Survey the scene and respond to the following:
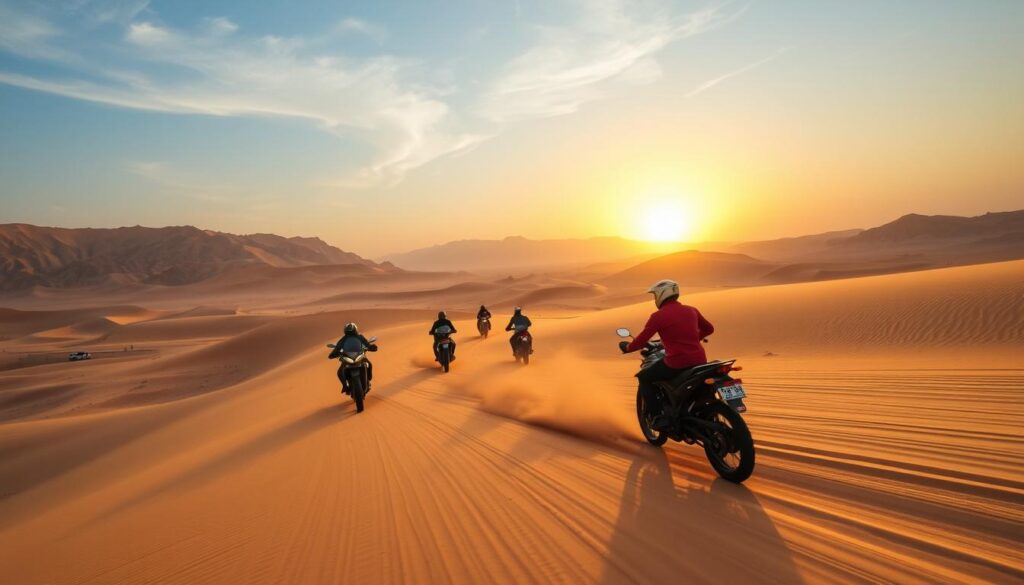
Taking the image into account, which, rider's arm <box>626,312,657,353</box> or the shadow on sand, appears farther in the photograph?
the shadow on sand

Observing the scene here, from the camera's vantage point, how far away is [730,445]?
14.5ft

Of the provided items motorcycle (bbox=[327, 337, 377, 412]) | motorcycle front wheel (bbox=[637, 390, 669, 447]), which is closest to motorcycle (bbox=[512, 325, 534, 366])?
motorcycle (bbox=[327, 337, 377, 412])

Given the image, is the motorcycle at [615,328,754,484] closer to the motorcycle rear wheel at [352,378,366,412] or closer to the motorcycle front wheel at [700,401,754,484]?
the motorcycle front wheel at [700,401,754,484]

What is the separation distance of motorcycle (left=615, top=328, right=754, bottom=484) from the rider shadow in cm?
23

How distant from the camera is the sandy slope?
3.34m

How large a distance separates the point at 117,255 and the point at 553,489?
184658 millimetres

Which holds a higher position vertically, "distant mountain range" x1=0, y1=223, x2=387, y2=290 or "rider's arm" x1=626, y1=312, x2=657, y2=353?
"distant mountain range" x1=0, y1=223, x2=387, y2=290

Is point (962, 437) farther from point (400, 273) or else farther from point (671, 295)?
point (400, 273)

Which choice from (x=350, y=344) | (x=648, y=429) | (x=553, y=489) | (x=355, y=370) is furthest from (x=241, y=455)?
(x=648, y=429)

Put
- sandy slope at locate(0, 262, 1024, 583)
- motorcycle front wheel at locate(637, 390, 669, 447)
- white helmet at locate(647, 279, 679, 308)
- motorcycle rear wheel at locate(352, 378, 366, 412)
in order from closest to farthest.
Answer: sandy slope at locate(0, 262, 1024, 583) < white helmet at locate(647, 279, 679, 308) < motorcycle front wheel at locate(637, 390, 669, 447) < motorcycle rear wheel at locate(352, 378, 366, 412)

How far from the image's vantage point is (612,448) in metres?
5.67

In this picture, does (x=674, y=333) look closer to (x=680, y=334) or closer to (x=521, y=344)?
(x=680, y=334)

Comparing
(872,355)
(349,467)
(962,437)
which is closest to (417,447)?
(349,467)

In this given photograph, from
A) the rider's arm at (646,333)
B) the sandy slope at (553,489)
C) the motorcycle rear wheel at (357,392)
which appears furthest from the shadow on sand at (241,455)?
the rider's arm at (646,333)
